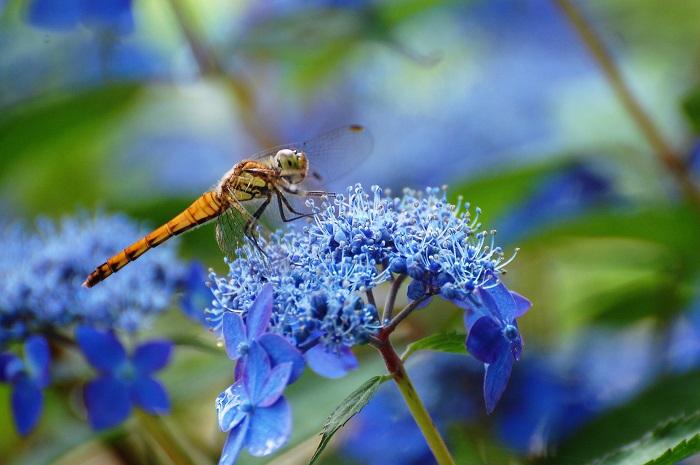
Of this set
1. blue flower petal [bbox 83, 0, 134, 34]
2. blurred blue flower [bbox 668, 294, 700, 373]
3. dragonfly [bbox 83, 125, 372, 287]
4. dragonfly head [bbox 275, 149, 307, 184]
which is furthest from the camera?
blue flower petal [bbox 83, 0, 134, 34]

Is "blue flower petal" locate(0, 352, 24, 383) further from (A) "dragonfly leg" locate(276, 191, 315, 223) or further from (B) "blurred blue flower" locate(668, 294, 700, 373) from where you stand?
(B) "blurred blue flower" locate(668, 294, 700, 373)

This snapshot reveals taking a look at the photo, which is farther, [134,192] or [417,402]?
[134,192]

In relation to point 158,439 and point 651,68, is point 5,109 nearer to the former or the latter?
point 158,439

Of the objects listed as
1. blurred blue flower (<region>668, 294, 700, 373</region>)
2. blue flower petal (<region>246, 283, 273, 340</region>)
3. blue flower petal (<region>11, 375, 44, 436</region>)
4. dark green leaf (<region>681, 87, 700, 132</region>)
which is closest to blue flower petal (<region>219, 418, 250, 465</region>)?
blue flower petal (<region>246, 283, 273, 340</region>)

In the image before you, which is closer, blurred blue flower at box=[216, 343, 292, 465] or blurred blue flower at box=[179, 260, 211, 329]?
blurred blue flower at box=[216, 343, 292, 465]

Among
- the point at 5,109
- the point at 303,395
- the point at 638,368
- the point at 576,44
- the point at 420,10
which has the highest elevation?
the point at 5,109

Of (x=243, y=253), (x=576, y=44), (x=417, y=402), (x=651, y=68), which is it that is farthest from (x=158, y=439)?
(x=576, y=44)

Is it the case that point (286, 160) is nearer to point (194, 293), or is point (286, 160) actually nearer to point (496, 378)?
point (194, 293)
